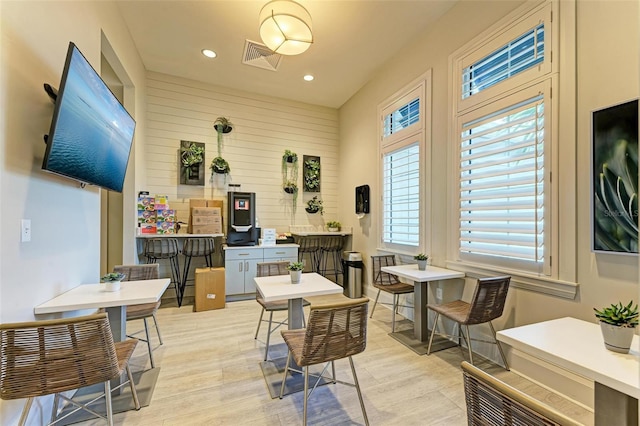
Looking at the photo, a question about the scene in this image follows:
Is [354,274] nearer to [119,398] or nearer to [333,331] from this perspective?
[333,331]

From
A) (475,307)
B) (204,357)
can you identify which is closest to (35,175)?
(204,357)

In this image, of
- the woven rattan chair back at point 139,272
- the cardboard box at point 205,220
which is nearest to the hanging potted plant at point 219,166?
the cardboard box at point 205,220

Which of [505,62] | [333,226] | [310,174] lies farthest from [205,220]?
[505,62]

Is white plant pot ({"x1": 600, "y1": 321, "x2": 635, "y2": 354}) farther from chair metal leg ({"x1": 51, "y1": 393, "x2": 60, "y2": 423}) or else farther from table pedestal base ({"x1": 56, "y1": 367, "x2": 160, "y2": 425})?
chair metal leg ({"x1": 51, "y1": 393, "x2": 60, "y2": 423})

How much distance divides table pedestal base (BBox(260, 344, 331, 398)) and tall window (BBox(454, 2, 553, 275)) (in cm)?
200

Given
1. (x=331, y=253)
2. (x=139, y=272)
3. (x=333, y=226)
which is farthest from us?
(x=331, y=253)

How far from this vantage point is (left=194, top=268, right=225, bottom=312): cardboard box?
4.11 metres

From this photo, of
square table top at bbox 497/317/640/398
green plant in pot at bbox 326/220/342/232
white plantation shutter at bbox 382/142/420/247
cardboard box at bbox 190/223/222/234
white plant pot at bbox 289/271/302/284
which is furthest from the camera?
green plant in pot at bbox 326/220/342/232

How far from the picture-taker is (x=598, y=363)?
122 centimetres

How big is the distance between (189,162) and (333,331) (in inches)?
160

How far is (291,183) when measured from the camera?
18.2 feet

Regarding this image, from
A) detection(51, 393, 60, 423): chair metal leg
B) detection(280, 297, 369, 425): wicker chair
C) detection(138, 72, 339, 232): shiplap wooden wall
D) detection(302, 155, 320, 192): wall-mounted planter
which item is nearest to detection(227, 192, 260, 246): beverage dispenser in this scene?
detection(138, 72, 339, 232): shiplap wooden wall

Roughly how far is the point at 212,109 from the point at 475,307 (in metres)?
4.92

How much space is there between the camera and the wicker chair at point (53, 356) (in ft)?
4.46
